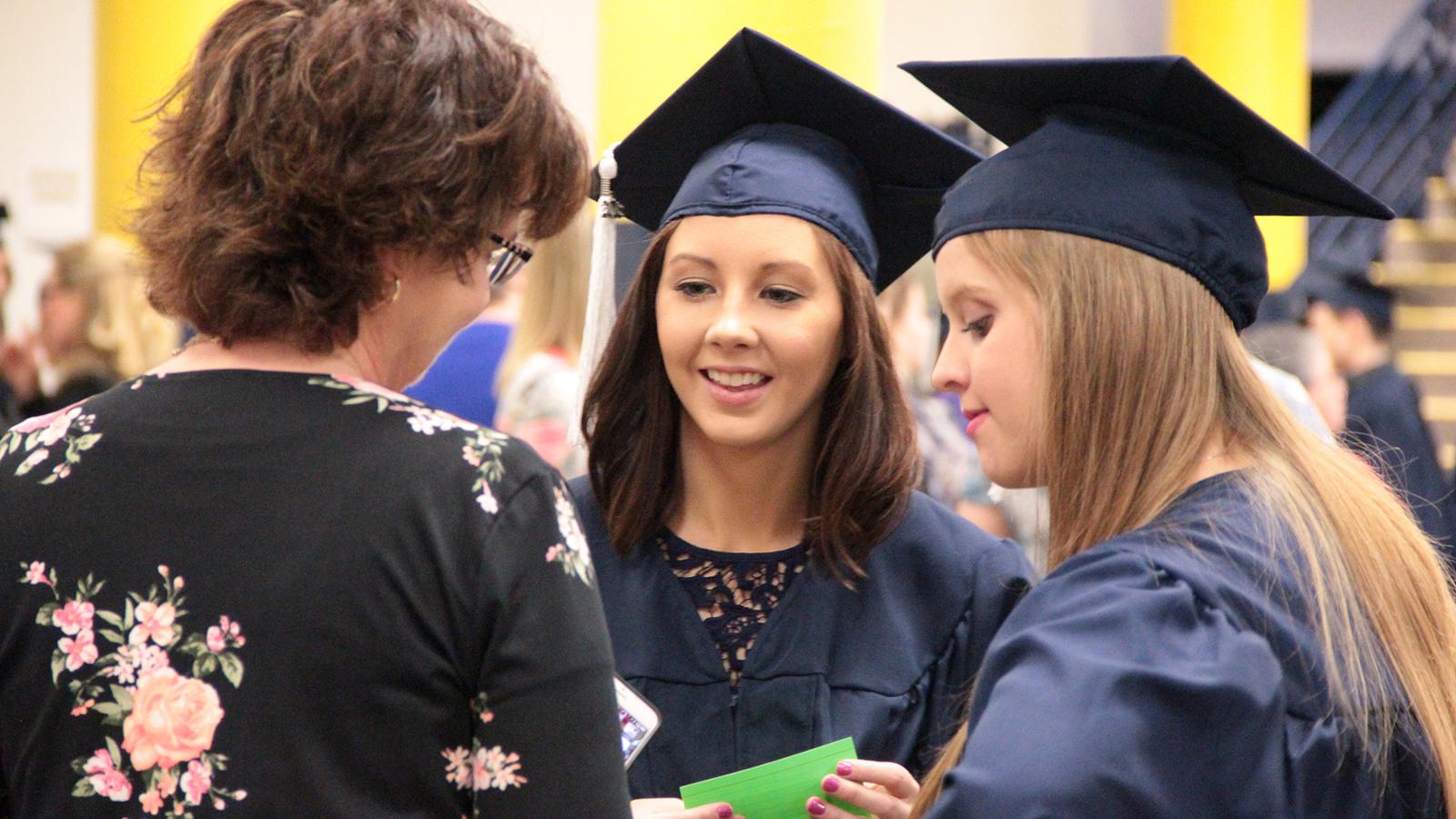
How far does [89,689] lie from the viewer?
49.9 inches

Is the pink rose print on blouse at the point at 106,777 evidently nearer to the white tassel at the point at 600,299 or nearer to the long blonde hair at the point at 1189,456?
the long blonde hair at the point at 1189,456

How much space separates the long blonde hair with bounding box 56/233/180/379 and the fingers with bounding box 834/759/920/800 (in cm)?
309

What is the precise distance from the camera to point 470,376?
4.22 m

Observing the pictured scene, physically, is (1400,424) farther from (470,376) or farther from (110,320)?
(110,320)

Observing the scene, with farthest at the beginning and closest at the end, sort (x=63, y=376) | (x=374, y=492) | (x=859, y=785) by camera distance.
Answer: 1. (x=63, y=376)
2. (x=859, y=785)
3. (x=374, y=492)

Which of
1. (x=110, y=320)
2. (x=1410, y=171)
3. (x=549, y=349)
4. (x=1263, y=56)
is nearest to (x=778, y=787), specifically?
(x=549, y=349)

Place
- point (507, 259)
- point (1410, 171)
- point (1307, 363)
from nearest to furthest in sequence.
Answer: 1. point (507, 259)
2. point (1307, 363)
3. point (1410, 171)

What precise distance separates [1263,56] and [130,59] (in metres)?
6.45

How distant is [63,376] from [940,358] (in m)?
3.43

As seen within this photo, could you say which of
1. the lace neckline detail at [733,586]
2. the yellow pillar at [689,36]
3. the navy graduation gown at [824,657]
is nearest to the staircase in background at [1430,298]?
the yellow pillar at [689,36]

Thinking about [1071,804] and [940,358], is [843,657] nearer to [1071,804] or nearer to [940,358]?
[940,358]

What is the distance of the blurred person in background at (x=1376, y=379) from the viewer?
18.8 feet

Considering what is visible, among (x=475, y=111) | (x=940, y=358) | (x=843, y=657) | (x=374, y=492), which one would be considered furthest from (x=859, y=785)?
(x=475, y=111)

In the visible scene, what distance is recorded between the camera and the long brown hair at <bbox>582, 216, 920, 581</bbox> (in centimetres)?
218
